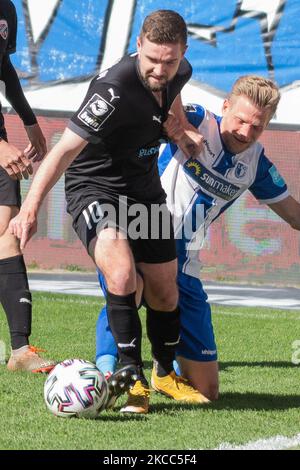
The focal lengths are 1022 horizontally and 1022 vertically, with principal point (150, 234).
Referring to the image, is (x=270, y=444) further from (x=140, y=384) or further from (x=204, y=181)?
(x=204, y=181)

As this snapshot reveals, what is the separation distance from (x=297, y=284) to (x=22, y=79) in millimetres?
5907

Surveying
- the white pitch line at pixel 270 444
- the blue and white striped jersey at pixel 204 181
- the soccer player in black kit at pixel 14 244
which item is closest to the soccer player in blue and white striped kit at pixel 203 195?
the blue and white striped jersey at pixel 204 181

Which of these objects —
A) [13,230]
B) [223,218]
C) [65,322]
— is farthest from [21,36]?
[13,230]

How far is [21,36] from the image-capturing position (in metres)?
18.0

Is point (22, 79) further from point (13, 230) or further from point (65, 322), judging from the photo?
point (13, 230)

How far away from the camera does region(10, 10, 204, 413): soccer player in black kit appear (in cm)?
520

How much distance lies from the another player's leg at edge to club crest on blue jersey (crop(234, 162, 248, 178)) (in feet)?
3.39

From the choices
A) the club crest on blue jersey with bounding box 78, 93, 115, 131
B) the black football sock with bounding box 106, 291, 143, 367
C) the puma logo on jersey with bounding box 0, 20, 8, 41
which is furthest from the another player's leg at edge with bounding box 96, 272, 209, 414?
the puma logo on jersey with bounding box 0, 20, 8, 41

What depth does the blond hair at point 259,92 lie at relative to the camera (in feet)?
19.0

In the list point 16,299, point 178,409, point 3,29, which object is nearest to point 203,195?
point 178,409

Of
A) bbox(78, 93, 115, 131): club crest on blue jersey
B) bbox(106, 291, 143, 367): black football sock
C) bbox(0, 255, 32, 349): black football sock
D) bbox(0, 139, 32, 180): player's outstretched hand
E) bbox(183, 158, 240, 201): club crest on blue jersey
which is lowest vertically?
bbox(0, 255, 32, 349): black football sock

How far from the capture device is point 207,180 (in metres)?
6.15

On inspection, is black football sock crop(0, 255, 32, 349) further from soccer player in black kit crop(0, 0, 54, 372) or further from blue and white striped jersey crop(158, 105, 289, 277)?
blue and white striped jersey crop(158, 105, 289, 277)

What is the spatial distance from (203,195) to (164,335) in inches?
35.4
